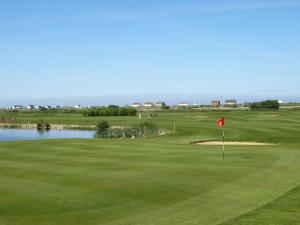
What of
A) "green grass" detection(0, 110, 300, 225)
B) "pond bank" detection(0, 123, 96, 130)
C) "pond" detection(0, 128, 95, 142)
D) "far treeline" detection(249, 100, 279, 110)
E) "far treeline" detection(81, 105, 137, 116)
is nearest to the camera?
"green grass" detection(0, 110, 300, 225)

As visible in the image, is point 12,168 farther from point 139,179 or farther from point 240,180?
point 240,180

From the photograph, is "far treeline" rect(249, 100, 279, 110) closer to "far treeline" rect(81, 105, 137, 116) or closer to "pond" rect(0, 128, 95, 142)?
"far treeline" rect(81, 105, 137, 116)

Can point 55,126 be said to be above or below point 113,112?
below

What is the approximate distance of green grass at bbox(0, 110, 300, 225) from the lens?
13922mm

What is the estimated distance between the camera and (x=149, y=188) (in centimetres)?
1788

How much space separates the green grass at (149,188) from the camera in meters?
13.9

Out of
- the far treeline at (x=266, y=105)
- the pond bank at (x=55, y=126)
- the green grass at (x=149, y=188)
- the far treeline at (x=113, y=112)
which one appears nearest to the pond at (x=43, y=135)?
the pond bank at (x=55, y=126)

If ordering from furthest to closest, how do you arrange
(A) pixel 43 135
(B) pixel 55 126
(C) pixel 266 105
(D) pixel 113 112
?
(C) pixel 266 105
(D) pixel 113 112
(B) pixel 55 126
(A) pixel 43 135

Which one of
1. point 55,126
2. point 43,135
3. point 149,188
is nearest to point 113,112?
point 55,126

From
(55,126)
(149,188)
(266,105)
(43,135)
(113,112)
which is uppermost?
(266,105)

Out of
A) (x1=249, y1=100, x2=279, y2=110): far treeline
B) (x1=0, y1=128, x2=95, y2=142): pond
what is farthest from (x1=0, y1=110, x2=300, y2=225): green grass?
(x1=249, y1=100, x2=279, y2=110): far treeline

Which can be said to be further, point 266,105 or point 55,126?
point 266,105

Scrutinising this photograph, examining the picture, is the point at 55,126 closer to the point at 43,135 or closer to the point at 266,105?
the point at 43,135

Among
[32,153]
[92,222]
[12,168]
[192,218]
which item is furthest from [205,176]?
[32,153]
